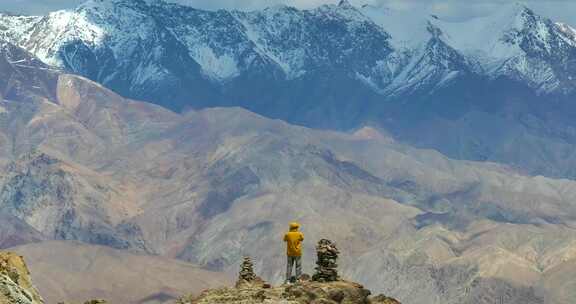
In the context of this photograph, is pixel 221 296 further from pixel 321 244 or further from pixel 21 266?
pixel 21 266

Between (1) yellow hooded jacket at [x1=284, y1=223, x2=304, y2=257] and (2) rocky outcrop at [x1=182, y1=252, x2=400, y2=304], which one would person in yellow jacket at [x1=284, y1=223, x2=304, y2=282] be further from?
(2) rocky outcrop at [x1=182, y1=252, x2=400, y2=304]

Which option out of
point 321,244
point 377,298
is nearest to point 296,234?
point 321,244

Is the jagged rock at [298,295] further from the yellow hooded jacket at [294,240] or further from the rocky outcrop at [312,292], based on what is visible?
the yellow hooded jacket at [294,240]

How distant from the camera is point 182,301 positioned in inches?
1877

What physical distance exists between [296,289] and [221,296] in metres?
2.66

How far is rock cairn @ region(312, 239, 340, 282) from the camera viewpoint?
51031mm

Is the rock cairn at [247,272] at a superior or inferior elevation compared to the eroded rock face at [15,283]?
superior

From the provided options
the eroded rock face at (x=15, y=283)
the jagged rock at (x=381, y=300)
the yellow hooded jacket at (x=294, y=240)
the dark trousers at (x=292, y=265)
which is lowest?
the eroded rock face at (x=15, y=283)

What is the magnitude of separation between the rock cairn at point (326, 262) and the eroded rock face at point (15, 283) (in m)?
18.0

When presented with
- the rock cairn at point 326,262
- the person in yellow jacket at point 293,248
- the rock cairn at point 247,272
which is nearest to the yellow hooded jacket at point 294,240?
the person in yellow jacket at point 293,248

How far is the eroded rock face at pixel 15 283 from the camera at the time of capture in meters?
32.2

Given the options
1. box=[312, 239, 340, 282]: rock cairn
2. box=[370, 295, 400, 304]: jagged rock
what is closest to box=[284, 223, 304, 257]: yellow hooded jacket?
box=[312, 239, 340, 282]: rock cairn

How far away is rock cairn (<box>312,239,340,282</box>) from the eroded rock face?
18.0 metres

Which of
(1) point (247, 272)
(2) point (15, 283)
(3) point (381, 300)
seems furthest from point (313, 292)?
(2) point (15, 283)
